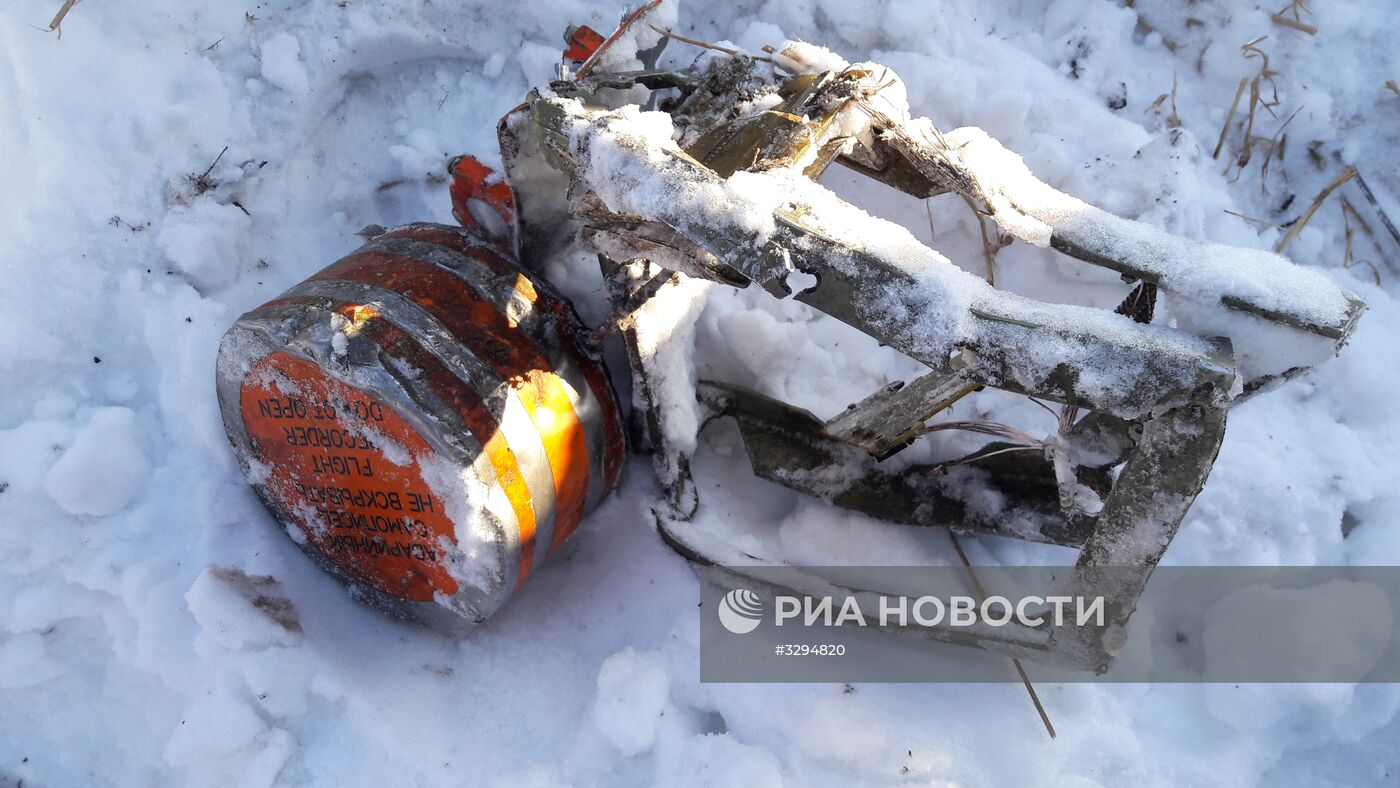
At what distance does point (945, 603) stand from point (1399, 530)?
4.13ft

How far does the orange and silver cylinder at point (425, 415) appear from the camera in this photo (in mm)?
→ 1724

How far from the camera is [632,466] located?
225cm

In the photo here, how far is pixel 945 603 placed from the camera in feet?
6.82

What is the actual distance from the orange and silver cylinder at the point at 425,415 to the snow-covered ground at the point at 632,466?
0.27 m

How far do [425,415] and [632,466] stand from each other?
0.67 meters

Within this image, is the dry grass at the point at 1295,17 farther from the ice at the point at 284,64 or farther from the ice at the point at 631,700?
the ice at the point at 284,64

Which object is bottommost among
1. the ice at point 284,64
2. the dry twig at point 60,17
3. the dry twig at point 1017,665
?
the dry twig at point 1017,665

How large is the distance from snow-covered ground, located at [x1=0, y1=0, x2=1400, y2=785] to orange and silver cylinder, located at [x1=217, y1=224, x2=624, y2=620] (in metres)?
0.27

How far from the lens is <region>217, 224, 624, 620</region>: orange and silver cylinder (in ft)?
5.65

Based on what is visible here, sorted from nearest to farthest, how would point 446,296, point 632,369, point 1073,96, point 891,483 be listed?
point 446,296
point 632,369
point 891,483
point 1073,96

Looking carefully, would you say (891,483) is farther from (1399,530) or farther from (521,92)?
(521,92)

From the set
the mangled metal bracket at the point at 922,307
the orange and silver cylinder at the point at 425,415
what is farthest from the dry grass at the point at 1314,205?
the orange and silver cylinder at the point at 425,415

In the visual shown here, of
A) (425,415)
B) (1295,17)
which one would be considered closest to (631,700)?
(425,415)

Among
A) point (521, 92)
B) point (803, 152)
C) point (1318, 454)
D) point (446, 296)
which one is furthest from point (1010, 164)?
point (521, 92)
